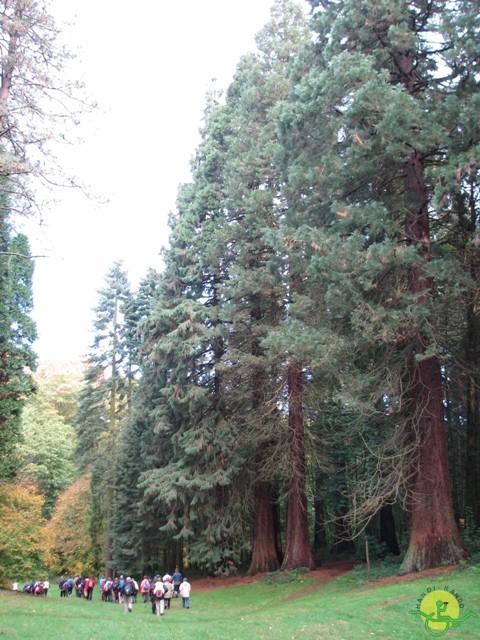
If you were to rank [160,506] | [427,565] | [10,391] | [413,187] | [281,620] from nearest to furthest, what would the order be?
[281,620] < [427,565] < [413,187] < [10,391] < [160,506]

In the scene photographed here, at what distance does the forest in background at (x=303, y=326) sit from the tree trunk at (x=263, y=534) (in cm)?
8

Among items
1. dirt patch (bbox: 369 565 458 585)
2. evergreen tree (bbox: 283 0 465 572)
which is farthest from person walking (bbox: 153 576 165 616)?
evergreen tree (bbox: 283 0 465 572)

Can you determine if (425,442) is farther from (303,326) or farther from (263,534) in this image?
(263,534)

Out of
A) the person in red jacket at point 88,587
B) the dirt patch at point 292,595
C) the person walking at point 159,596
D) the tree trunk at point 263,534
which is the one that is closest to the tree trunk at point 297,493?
the dirt patch at point 292,595

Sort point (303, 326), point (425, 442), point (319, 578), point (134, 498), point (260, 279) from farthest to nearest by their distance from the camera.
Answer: point (134, 498), point (260, 279), point (319, 578), point (303, 326), point (425, 442)

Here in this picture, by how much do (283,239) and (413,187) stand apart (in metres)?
3.40

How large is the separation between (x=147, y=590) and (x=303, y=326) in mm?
10199

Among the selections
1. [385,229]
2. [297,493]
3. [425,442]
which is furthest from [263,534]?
[385,229]

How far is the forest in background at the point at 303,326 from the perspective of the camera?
39.8ft

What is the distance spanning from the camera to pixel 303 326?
1336 centimetres

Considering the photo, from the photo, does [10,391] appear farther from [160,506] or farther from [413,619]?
[413,619]

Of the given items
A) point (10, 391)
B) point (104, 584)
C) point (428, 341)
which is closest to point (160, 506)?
point (104, 584)

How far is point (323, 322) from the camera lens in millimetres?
14141

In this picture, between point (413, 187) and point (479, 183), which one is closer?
point (479, 183)
